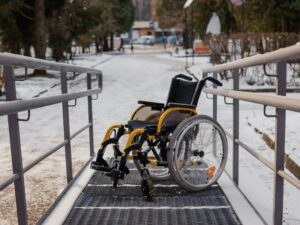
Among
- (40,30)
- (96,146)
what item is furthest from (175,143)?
(40,30)

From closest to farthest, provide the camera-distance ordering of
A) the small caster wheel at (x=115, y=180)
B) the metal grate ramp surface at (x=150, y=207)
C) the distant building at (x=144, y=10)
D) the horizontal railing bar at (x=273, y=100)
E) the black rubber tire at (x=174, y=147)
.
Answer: the horizontal railing bar at (x=273, y=100)
the metal grate ramp surface at (x=150, y=207)
the black rubber tire at (x=174, y=147)
the small caster wheel at (x=115, y=180)
the distant building at (x=144, y=10)

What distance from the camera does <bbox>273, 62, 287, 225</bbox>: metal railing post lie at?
2219 mm

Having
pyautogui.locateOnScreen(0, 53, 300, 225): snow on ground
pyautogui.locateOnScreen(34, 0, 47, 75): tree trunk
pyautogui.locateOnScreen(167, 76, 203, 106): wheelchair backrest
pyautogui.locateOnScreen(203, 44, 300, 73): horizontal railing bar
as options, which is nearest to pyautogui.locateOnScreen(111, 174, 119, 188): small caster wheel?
pyautogui.locateOnScreen(0, 53, 300, 225): snow on ground

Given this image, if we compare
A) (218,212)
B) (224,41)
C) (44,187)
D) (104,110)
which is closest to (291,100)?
(218,212)

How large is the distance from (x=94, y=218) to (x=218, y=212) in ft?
2.89

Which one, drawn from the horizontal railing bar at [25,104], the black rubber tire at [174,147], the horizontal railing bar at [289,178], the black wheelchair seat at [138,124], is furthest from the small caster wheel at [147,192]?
the horizontal railing bar at [289,178]

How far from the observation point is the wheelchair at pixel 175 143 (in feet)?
10.6

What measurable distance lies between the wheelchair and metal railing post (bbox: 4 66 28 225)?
1.09 meters

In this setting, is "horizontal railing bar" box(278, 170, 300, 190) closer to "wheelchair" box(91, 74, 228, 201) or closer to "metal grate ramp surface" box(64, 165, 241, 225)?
"metal grate ramp surface" box(64, 165, 241, 225)

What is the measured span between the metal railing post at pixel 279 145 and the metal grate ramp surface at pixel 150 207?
1.45 feet

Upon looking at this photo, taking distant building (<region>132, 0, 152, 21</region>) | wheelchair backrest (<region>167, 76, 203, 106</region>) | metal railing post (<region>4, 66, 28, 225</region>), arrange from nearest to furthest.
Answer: metal railing post (<region>4, 66, 28, 225</region>) → wheelchair backrest (<region>167, 76, 203, 106</region>) → distant building (<region>132, 0, 152, 21</region>)

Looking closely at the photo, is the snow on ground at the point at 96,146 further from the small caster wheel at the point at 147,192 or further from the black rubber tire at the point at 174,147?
the small caster wheel at the point at 147,192

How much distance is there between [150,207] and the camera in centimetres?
309

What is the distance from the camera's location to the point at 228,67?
10.8 feet
